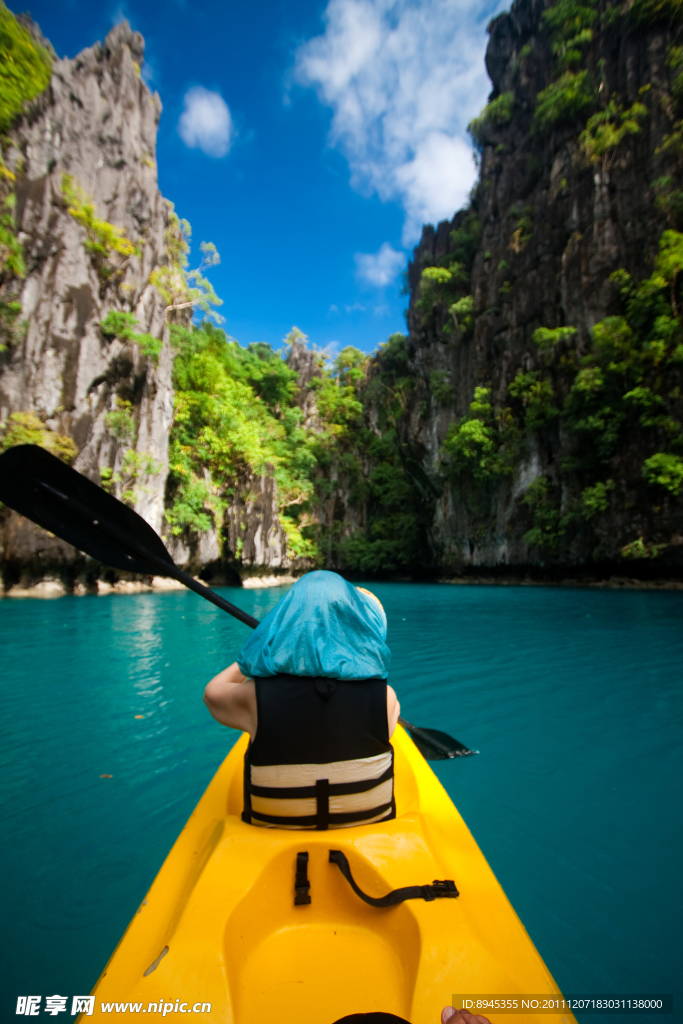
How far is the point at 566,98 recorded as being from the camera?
16.2 metres

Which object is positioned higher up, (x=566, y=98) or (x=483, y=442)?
(x=566, y=98)

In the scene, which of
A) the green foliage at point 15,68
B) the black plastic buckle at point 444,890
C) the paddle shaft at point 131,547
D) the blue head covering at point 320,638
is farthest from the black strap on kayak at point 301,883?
the green foliage at point 15,68

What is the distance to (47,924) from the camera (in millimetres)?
1673

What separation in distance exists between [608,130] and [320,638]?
21.2m

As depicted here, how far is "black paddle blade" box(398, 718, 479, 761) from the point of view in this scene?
106 inches

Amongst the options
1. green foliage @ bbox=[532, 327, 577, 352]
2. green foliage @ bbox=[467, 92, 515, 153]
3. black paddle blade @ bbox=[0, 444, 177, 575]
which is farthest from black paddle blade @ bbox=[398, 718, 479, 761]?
green foliage @ bbox=[467, 92, 515, 153]

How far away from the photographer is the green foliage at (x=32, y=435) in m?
12.0

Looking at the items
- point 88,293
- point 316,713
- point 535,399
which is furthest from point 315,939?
point 535,399

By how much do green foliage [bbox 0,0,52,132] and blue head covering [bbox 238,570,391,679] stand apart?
60.1 ft

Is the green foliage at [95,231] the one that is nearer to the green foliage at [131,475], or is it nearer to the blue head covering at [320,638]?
the green foliage at [131,475]

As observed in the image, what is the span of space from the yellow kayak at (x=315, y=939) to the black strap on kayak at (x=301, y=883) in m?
0.03

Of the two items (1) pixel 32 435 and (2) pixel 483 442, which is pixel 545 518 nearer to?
(2) pixel 483 442

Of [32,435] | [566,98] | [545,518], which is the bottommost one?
[545,518]

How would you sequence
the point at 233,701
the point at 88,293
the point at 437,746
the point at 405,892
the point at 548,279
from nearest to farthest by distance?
the point at 405,892
the point at 233,701
the point at 437,746
the point at 88,293
the point at 548,279
